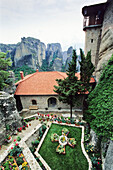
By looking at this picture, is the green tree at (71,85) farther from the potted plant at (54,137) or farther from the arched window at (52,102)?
the arched window at (52,102)

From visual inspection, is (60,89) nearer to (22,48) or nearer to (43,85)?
(43,85)

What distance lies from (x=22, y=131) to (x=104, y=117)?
36.8ft

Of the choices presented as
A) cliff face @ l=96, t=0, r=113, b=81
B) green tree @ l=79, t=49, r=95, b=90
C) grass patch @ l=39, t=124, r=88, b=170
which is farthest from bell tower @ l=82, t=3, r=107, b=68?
grass patch @ l=39, t=124, r=88, b=170

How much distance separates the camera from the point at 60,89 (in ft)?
36.7

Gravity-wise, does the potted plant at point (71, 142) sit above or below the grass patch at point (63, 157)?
above

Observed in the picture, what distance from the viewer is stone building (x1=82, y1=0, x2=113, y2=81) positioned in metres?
12.1

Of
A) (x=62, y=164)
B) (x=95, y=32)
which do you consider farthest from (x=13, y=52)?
(x=62, y=164)

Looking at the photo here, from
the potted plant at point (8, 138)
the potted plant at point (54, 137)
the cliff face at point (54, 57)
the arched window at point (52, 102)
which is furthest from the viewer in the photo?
the cliff face at point (54, 57)

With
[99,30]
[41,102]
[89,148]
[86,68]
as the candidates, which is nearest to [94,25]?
[99,30]

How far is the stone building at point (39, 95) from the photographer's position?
15.2 m

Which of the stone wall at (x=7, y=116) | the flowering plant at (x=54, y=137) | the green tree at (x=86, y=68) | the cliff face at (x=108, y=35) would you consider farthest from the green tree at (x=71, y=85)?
the stone wall at (x=7, y=116)

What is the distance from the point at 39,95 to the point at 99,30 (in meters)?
17.7

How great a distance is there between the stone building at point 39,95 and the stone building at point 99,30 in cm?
517

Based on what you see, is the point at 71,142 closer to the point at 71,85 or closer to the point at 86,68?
the point at 71,85
